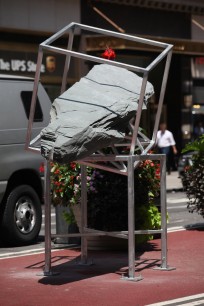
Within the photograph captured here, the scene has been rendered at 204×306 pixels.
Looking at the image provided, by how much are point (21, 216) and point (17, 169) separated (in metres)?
0.69

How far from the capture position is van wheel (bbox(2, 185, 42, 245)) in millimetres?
13000

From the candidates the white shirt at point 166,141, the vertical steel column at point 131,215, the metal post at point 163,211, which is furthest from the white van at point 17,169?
the white shirt at point 166,141

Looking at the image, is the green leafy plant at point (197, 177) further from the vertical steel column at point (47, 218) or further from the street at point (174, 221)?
the vertical steel column at point (47, 218)

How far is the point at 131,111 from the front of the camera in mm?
9648

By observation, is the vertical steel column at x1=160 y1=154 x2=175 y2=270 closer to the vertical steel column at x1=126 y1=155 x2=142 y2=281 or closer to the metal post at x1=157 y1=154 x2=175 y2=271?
the metal post at x1=157 y1=154 x2=175 y2=271

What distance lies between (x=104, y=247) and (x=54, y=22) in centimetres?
1781

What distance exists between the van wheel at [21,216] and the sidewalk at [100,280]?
1.01 meters

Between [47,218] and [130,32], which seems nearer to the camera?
[47,218]

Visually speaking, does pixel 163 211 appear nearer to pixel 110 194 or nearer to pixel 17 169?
pixel 110 194

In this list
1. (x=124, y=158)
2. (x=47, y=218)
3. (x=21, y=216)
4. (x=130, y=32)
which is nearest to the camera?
(x=124, y=158)

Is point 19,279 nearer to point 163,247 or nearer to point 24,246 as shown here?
point 163,247

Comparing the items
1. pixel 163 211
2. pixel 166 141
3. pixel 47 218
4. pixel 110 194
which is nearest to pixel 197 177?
pixel 110 194

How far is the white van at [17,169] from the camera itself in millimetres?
12977

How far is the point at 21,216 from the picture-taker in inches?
522
